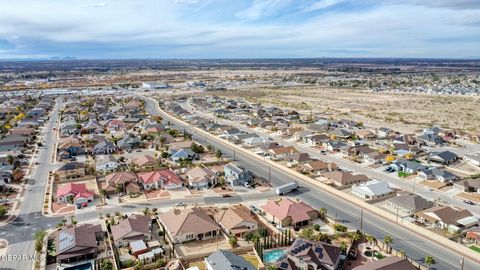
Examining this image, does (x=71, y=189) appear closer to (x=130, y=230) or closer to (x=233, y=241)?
(x=130, y=230)

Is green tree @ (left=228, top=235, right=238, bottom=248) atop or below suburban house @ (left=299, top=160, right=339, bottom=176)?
below

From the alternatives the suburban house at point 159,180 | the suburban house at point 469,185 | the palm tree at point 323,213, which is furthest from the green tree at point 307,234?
the suburban house at point 469,185

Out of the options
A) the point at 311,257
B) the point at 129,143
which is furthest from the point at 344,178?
the point at 129,143

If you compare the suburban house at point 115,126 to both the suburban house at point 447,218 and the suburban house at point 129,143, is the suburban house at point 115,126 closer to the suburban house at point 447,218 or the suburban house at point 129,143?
the suburban house at point 129,143

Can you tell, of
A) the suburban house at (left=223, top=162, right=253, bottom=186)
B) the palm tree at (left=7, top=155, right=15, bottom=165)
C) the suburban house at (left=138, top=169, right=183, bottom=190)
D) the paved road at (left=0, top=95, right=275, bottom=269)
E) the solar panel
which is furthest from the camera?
the palm tree at (left=7, top=155, right=15, bottom=165)

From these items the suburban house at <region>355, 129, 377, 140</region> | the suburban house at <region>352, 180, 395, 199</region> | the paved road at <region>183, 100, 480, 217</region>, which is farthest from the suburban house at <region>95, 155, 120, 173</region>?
the suburban house at <region>355, 129, 377, 140</region>

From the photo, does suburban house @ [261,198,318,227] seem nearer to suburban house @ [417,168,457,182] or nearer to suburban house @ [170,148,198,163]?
suburban house @ [417,168,457,182]

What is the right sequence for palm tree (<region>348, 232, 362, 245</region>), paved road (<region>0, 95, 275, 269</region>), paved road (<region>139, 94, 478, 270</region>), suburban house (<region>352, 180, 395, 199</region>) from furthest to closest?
suburban house (<region>352, 180, 395, 199</region>), palm tree (<region>348, 232, 362, 245</region>), paved road (<region>0, 95, 275, 269</region>), paved road (<region>139, 94, 478, 270</region>)

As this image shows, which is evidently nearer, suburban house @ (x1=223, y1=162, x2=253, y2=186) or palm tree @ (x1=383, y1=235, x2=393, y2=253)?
palm tree @ (x1=383, y1=235, x2=393, y2=253)
